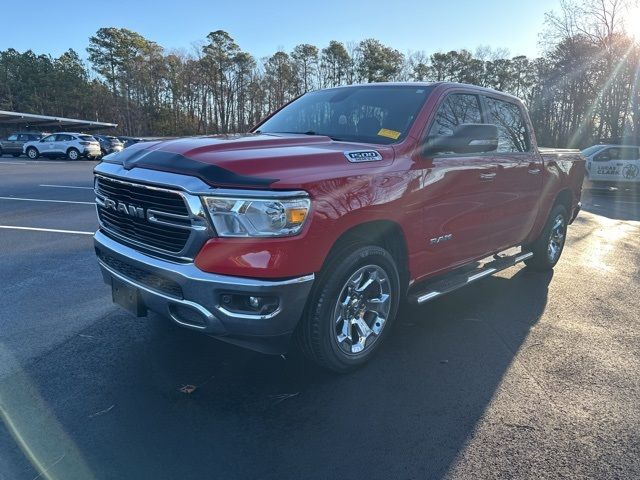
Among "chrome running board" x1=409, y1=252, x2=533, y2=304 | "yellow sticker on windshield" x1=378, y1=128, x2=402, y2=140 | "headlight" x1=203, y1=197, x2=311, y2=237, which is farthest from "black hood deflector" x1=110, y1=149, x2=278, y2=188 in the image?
"chrome running board" x1=409, y1=252, x2=533, y2=304

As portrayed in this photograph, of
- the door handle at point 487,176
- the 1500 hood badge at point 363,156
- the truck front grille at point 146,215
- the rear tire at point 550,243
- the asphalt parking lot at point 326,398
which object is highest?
the 1500 hood badge at point 363,156

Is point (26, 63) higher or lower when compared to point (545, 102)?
higher

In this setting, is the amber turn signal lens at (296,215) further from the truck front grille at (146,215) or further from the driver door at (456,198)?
the driver door at (456,198)

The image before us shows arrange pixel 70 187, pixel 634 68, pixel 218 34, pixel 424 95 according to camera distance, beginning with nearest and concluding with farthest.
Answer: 1. pixel 424 95
2. pixel 70 187
3. pixel 634 68
4. pixel 218 34

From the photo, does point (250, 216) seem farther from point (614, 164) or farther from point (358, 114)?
point (614, 164)

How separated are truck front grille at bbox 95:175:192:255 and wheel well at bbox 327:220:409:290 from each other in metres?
0.95

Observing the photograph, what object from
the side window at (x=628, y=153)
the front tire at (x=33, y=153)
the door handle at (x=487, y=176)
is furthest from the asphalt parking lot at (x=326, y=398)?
the front tire at (x=33, y=153)

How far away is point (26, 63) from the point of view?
66.6 metres

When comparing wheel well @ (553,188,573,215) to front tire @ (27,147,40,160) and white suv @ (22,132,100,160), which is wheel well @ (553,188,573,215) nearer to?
white suv @ (22,132,100,160)

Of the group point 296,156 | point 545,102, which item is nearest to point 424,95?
point 296,156

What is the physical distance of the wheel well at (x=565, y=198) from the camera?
6260mm

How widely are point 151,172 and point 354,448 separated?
2.03 meters

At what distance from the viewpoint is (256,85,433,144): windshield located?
153 inches

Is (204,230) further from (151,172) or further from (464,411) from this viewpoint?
(464,411)
